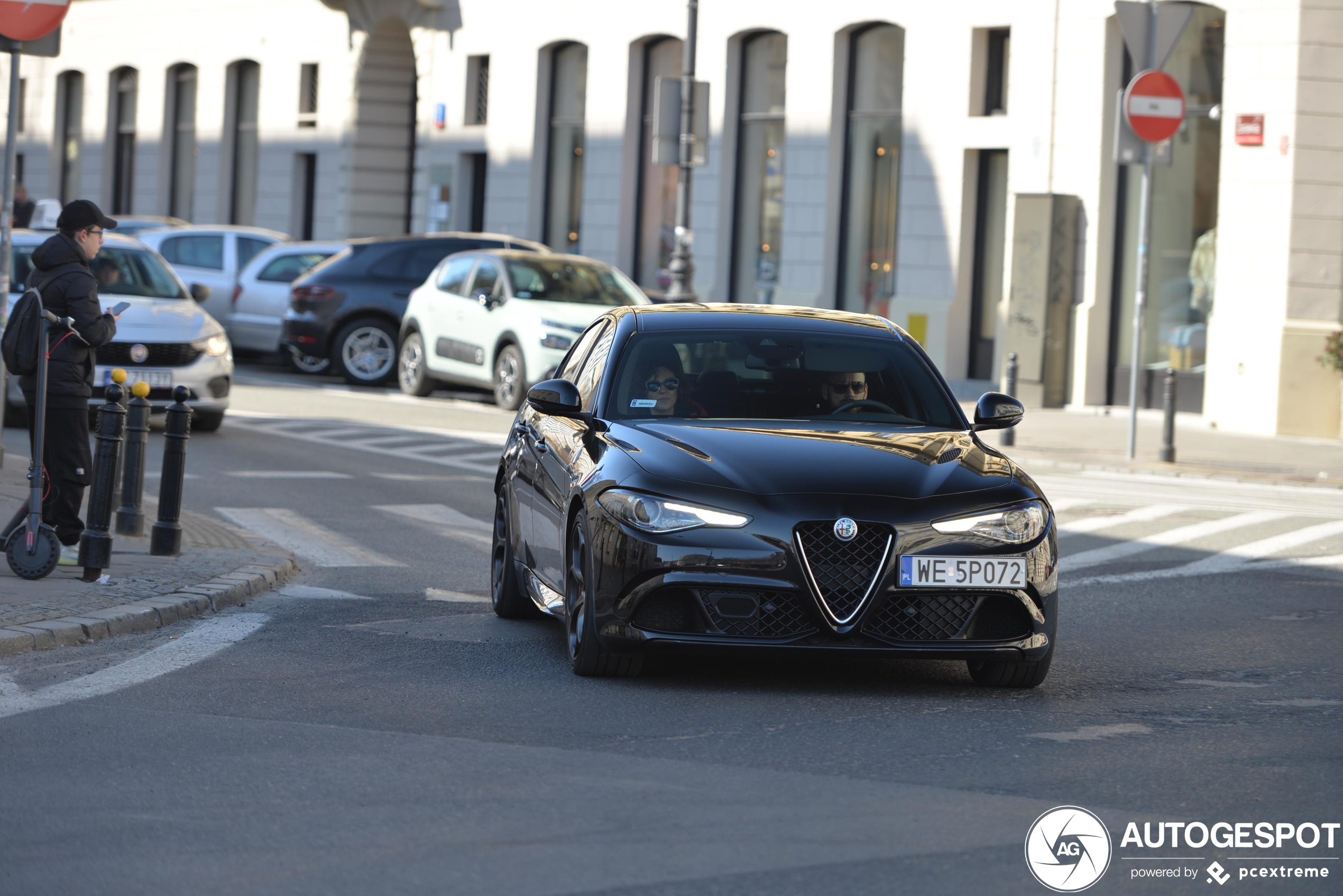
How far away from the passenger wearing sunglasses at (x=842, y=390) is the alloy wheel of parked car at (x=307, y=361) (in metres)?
17.2

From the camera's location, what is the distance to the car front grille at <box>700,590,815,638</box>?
7.17 metres

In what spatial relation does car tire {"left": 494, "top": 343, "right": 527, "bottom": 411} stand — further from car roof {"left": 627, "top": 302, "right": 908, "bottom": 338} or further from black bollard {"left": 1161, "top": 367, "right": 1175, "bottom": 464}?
car roof {"left": 627, "top": 302, "right": 908, "bottom": 338}

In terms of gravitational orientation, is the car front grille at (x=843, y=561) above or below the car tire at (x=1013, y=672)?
above

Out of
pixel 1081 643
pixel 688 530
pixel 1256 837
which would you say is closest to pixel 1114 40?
pixel 1081 643

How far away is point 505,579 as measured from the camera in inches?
361

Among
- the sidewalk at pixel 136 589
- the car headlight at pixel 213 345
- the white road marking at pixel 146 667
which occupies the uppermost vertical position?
the car headlight at pixel 213 345

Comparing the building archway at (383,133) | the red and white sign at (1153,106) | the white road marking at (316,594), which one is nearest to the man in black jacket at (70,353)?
the white road marking at (316,594)

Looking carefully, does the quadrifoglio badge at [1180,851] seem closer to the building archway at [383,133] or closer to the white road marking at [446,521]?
the white road marking at [446,521]

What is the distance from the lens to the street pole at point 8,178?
10477 millimetres

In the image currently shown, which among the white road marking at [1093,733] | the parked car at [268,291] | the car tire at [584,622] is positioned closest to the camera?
the white road marking at [1093,733]

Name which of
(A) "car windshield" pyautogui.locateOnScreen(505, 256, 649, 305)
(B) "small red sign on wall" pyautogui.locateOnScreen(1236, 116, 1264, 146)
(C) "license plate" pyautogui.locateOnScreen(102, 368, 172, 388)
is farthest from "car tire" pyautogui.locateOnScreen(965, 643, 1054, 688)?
(B) "small red sign on wall" pyautogui.locateOnScreen(1236, 116, 1264, 146)

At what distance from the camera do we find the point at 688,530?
282 inches

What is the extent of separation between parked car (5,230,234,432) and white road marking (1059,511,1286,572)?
7.46 metres

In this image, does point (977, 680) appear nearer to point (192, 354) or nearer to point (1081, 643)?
point (1081, 643)
